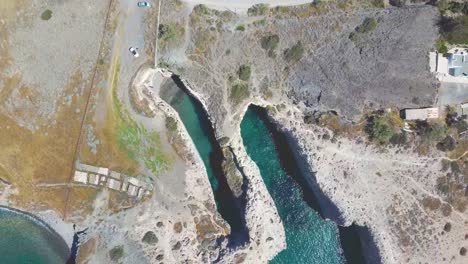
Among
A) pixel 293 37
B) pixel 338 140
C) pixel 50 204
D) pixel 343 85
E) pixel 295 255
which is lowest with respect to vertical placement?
pixel 295 255

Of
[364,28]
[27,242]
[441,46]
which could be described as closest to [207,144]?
[364,28]

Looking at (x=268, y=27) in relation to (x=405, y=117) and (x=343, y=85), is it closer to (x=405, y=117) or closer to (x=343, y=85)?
(x=343, y=85)

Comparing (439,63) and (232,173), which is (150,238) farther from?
(439,63)

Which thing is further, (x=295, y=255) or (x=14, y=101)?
(x=295, y=255)

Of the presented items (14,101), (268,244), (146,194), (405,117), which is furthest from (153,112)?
(405,117)

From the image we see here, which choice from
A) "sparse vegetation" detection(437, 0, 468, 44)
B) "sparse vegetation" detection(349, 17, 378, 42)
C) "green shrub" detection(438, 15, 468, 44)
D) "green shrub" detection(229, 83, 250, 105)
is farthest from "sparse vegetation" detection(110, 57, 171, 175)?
"sparse vegetation" detection(437, 0, 468, 44)

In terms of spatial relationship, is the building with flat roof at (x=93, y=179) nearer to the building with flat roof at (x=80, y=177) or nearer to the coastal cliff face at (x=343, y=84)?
the building with flat roof at (x=80, y=177)

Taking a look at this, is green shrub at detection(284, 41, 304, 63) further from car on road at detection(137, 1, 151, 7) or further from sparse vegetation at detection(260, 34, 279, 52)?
car on road at detection(137, 1, 151, 7)
